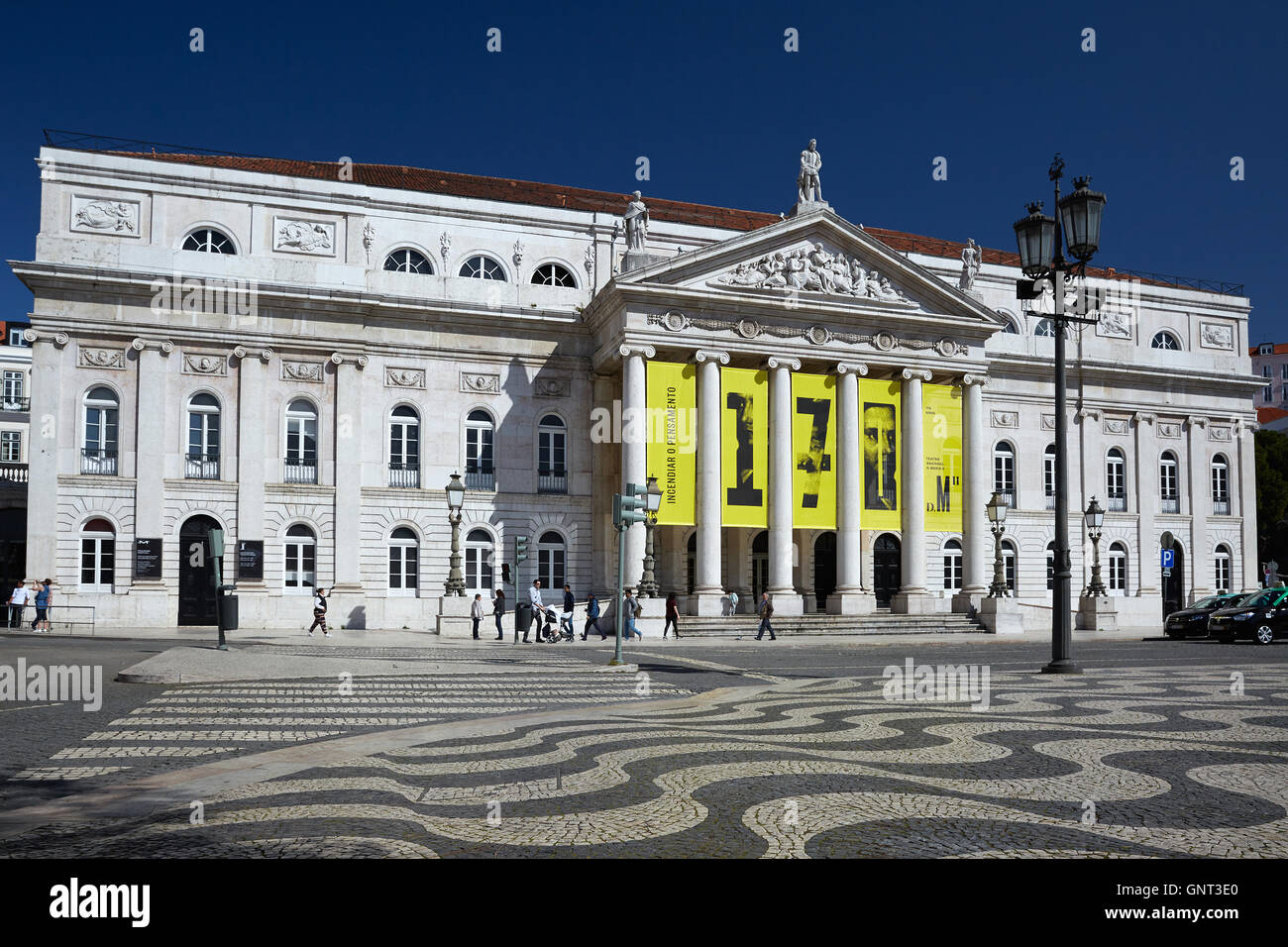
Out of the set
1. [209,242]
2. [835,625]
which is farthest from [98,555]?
[835,625]

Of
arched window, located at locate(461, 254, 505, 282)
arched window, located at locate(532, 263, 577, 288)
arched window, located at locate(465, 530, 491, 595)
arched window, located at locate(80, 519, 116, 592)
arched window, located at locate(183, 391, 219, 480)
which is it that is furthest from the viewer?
arched window, located at locate(532, 263, 577, 288)

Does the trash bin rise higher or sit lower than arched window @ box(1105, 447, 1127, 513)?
lower

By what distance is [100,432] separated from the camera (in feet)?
115

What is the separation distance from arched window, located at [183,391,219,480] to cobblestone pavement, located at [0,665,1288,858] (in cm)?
2688

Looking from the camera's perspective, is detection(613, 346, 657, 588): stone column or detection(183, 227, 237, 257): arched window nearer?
detection(613, 346, 657, 588): stone column

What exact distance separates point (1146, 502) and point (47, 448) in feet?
148

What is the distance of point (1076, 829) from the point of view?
553 cm

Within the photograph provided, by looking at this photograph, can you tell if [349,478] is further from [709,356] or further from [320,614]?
[709,356]

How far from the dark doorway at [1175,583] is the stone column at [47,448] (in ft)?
149

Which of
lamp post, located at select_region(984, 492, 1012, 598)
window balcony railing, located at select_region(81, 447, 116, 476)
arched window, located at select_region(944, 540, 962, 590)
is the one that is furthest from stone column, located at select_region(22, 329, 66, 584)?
arched window, located at select_region(944, 540, 962, 590)

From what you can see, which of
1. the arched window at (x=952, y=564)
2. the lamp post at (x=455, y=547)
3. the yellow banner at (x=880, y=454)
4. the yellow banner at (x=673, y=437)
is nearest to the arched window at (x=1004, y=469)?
the arched window at (x=952, y=564)

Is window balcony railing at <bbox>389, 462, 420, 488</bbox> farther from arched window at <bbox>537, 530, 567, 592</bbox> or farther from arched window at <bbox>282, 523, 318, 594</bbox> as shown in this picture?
arched window at <bbox>537, 530, 567, 592</bbox>

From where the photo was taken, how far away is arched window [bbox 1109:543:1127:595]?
4828 centimetres
